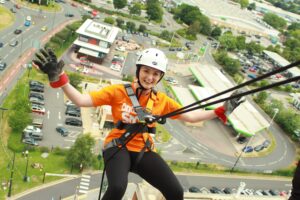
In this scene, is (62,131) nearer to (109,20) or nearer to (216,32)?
(109,20)

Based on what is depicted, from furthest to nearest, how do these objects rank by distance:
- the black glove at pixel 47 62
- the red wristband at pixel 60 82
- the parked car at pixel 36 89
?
the parked car at pixel 36 89
the red wristband at pixel 60 82
the black glove at pixel 47 62

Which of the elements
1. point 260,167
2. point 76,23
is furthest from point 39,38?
point 260,167

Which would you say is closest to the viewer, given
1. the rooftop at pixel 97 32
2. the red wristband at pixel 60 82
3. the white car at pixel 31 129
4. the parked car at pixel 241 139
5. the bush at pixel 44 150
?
the red wristband at pixel 60 82

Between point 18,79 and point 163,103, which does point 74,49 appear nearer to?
point 18,79

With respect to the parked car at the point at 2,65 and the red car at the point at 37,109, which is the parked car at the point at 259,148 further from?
the parked car at the point at 2,65

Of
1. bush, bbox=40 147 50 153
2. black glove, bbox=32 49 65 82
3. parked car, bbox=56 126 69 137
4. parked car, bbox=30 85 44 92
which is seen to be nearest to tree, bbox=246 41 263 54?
parked car, bbox=30 85 44 92

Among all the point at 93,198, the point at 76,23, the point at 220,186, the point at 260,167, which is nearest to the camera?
the point at 93,198

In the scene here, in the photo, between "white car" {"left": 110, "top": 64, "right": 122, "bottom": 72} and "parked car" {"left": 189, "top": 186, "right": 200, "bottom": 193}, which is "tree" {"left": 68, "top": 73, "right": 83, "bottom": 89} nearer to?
"white car" {"left": 110, "top": 64, "right": 122, "bottom": 72}

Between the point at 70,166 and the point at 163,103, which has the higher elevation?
the point at 163,103

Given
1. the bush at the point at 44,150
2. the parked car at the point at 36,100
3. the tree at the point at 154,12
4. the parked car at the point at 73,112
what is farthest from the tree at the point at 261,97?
the bush at the point at 44,150
